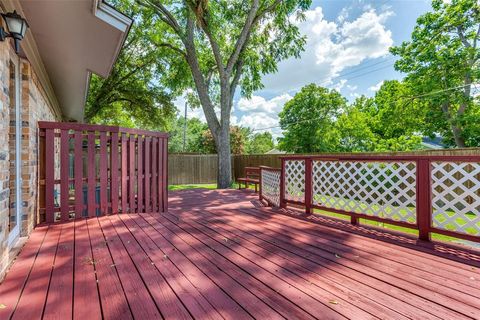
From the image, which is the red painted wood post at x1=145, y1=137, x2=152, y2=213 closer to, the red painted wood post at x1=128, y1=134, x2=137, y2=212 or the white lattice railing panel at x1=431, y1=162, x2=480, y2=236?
the red painted wood post at x1=128, y1=134, x2=137, y2=212

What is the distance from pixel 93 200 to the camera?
13.7 feet

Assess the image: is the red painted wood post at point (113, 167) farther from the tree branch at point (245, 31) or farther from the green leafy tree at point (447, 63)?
the green leafy tree at point (447, 63)

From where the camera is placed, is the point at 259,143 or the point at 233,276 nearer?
the point at 233,276

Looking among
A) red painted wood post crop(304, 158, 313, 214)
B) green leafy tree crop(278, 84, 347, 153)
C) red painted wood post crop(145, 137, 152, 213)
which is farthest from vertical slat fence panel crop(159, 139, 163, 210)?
green leafy tree crop(278, 84, 347, 153)

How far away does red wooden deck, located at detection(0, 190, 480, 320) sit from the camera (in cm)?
171

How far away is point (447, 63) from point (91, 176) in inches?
650

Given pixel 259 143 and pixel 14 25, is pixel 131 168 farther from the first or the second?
pixel 259 143

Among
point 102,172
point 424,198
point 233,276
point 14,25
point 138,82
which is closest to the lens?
point 233,276

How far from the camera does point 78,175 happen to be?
13.1 feet

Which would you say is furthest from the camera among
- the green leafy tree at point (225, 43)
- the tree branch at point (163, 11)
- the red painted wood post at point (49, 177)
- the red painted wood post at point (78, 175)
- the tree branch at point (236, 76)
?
the tree branch at point (236, 76)

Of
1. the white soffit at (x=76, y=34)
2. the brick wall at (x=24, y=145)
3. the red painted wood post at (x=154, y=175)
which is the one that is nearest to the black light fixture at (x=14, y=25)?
the brick wall at (x=24, y=145)

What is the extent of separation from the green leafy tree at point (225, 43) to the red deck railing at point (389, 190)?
16.8 feet

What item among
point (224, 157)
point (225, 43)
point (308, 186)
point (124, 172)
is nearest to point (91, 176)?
point (124, 172)

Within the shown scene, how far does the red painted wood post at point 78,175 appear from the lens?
399cm
